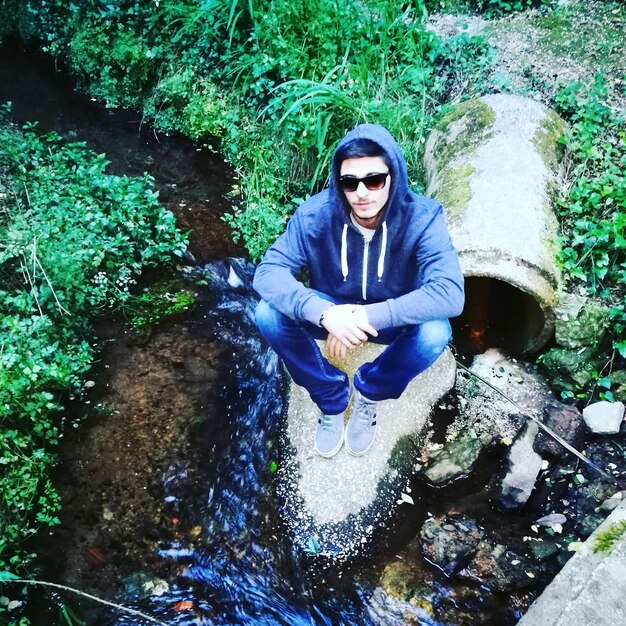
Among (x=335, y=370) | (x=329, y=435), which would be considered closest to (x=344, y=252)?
(x=335, y=370)

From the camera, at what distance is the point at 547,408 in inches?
134

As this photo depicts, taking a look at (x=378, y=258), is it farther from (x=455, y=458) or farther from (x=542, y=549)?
(x=542, y=549)

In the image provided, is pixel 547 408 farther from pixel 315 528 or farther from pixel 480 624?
pixel 315 528

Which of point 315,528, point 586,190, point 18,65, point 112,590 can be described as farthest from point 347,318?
point 18,65

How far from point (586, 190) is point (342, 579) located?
303 centimetres

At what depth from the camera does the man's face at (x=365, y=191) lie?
7.81ft

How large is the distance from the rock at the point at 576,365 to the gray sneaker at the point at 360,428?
133cm

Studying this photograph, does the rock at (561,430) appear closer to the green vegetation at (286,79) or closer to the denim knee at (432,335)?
the denim knee at (432,335)

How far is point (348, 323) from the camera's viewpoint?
247 cm

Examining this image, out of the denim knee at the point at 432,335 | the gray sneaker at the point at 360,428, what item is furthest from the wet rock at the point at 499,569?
the denim knee at the point at 432,335

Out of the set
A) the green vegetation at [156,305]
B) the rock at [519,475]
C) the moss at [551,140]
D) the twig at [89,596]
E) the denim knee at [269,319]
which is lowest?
the twig at [89,596]

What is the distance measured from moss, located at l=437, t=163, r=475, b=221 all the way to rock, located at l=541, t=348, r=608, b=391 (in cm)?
113

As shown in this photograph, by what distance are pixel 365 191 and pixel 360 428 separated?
1.44 metres

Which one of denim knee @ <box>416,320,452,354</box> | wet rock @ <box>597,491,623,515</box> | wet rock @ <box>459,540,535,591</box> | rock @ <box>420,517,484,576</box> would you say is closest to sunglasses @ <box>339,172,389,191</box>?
denim knee @ <box>416,320,452,354</box>
